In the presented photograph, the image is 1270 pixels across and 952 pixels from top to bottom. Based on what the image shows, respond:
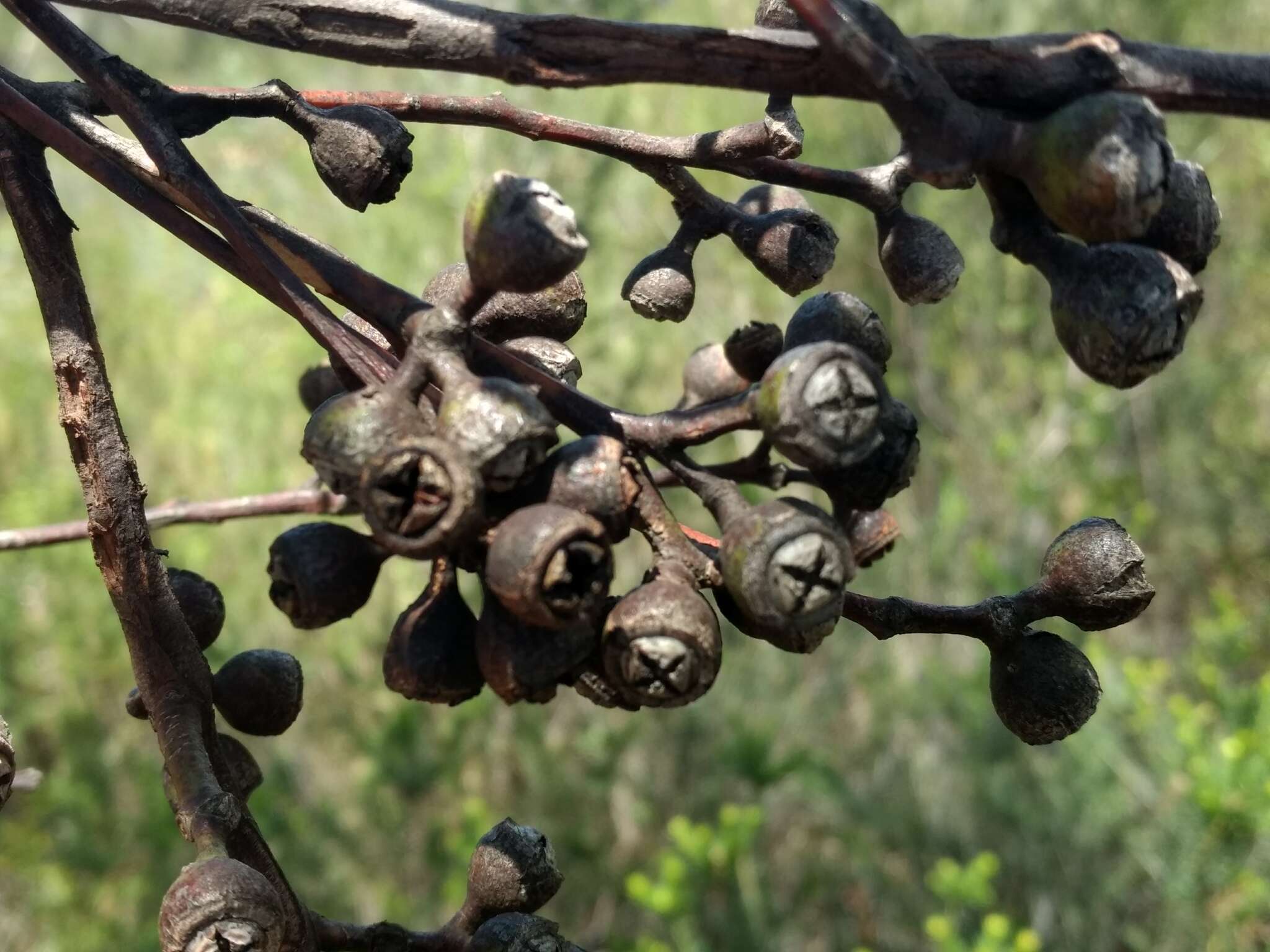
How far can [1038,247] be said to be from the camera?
738 mm

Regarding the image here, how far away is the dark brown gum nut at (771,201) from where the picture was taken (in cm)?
102

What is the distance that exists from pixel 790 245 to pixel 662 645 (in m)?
0.42

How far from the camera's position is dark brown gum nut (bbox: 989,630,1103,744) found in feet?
2.73

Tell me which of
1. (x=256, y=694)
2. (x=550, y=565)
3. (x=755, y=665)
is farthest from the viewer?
(x=755, y=665)

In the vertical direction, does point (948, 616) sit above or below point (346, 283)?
below

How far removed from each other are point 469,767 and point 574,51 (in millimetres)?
3392

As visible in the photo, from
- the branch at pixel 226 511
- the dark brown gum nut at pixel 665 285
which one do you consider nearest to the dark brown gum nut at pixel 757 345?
the dark brown gum nut at pixel 665 285

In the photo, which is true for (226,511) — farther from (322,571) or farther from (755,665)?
(755,665)

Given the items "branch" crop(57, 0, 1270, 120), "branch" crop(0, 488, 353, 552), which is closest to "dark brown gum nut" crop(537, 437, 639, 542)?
"branch" crop(57, 0, 1270, 120)

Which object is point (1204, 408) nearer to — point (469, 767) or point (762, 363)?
point (469, 767)

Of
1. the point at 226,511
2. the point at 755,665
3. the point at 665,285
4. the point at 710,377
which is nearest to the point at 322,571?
the point at 665,285

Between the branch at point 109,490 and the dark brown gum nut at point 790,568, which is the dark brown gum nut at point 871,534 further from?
the branch at point 109,490

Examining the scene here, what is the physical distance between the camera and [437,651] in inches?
27.9

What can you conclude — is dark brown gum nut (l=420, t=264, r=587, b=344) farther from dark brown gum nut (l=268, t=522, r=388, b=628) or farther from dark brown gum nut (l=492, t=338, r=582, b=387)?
dark brown gum nut (l=268, t=522, r=388, b=628)
